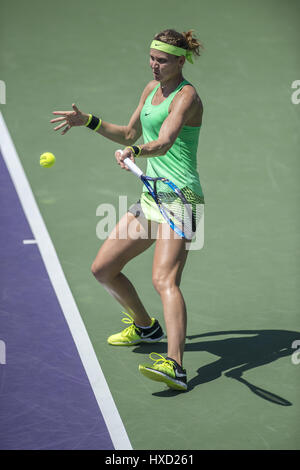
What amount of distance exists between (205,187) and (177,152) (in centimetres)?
306

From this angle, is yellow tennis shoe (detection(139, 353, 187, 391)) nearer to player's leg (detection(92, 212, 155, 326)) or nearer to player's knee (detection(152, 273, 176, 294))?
player's knee (detection(152, 273, 176, 294))

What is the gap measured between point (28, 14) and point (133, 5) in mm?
1539

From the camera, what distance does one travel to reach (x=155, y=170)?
7074mm

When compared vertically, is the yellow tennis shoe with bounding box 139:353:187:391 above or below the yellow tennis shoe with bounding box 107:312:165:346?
below

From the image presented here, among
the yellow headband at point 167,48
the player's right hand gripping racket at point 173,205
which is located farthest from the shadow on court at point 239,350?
the yellow headband at point 167,48

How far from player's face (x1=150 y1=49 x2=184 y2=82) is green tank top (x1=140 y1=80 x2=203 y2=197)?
0.12 m

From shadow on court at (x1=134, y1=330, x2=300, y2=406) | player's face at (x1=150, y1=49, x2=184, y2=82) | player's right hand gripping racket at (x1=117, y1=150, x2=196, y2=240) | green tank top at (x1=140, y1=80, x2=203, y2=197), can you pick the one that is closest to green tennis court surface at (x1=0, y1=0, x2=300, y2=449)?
shadow on court at (x1=134, y1=330, x2=300, y2=406)

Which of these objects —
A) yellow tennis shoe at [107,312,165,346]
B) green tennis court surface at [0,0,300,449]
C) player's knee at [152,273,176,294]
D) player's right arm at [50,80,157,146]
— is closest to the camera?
green tennis court surface at [0,0,300,449]

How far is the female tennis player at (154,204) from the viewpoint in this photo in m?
6.68

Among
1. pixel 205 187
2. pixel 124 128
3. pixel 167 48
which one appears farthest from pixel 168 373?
pixel 205 187

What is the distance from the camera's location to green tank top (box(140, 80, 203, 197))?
6908mm

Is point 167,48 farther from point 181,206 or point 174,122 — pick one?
point 181,206

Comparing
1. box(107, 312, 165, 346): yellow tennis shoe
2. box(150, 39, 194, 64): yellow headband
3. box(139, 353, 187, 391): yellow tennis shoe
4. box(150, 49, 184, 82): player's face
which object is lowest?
box(139, 353, 187, 391): yellow tennis shoe
